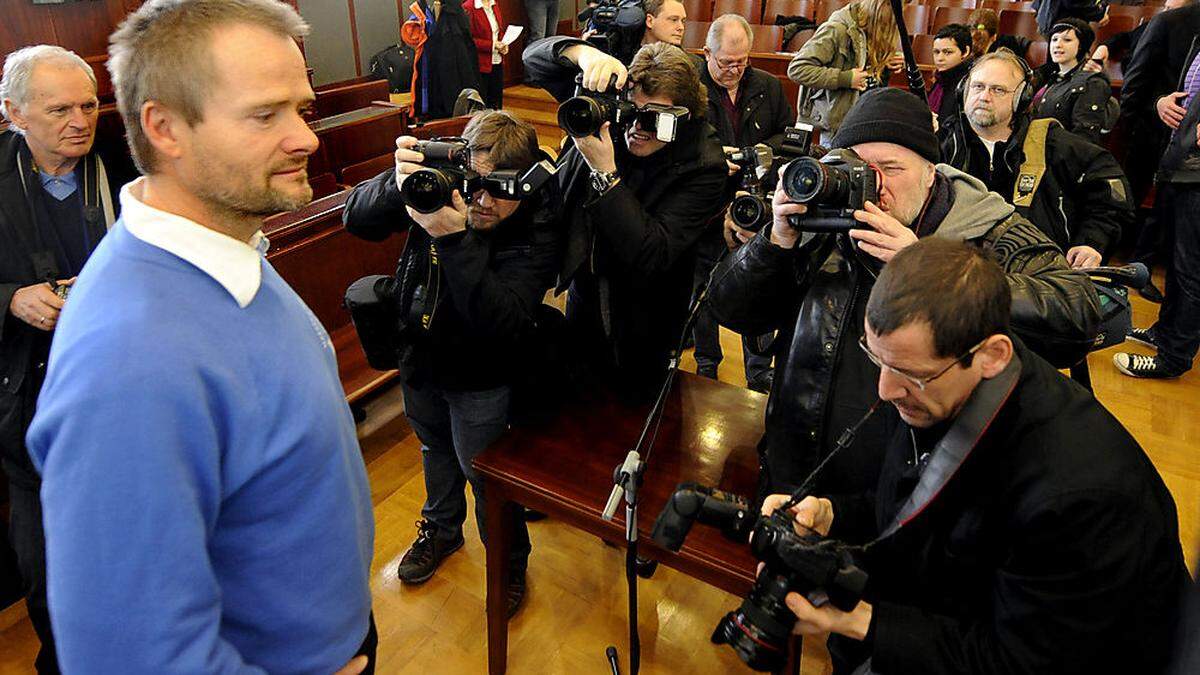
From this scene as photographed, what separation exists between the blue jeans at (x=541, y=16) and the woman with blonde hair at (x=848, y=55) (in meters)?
3.88

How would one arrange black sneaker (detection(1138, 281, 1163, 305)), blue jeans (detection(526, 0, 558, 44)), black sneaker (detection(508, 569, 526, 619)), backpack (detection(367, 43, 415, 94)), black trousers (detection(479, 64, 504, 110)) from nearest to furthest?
black sneaker (detection(508, 569, 526, 619))
black sneaker (detection(1138, 281, 1163, 305))
black trousers (detection(479, 64, 504, 110))
backpack (detection(367, 43, 415, 94))
blue jeans (detection(526, 0, 558, 44))

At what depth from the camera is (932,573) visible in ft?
3.82

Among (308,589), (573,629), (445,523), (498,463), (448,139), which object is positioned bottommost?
(573,629)

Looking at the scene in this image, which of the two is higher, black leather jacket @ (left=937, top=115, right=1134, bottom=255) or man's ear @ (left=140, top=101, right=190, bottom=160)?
man's ear @ (left=140, top=101, right=190, bottom=160)

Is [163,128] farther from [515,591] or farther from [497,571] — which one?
[515,591]

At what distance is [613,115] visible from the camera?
69.7 inches

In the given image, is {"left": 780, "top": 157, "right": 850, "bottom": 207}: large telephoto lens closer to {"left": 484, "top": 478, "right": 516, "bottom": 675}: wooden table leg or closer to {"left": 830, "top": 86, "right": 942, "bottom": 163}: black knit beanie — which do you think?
{"left": 830, "top": 86, "right": 942, "bottom": 163}: black knit beanie

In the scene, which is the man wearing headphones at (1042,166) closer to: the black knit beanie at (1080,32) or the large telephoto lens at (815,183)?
the black knit beanie at (1080,32)

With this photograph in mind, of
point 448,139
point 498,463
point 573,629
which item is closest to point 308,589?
point 498,463

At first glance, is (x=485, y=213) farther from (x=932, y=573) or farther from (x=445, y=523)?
(x=932, y=573)

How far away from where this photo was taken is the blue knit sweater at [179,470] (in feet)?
2.43

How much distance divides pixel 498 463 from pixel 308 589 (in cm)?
70

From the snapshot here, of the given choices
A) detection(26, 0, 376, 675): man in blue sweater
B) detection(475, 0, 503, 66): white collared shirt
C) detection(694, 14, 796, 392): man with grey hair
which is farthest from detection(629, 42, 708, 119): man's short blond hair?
detection(475, 0, 503, 66): white collared shirt

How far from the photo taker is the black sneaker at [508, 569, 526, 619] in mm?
2096
